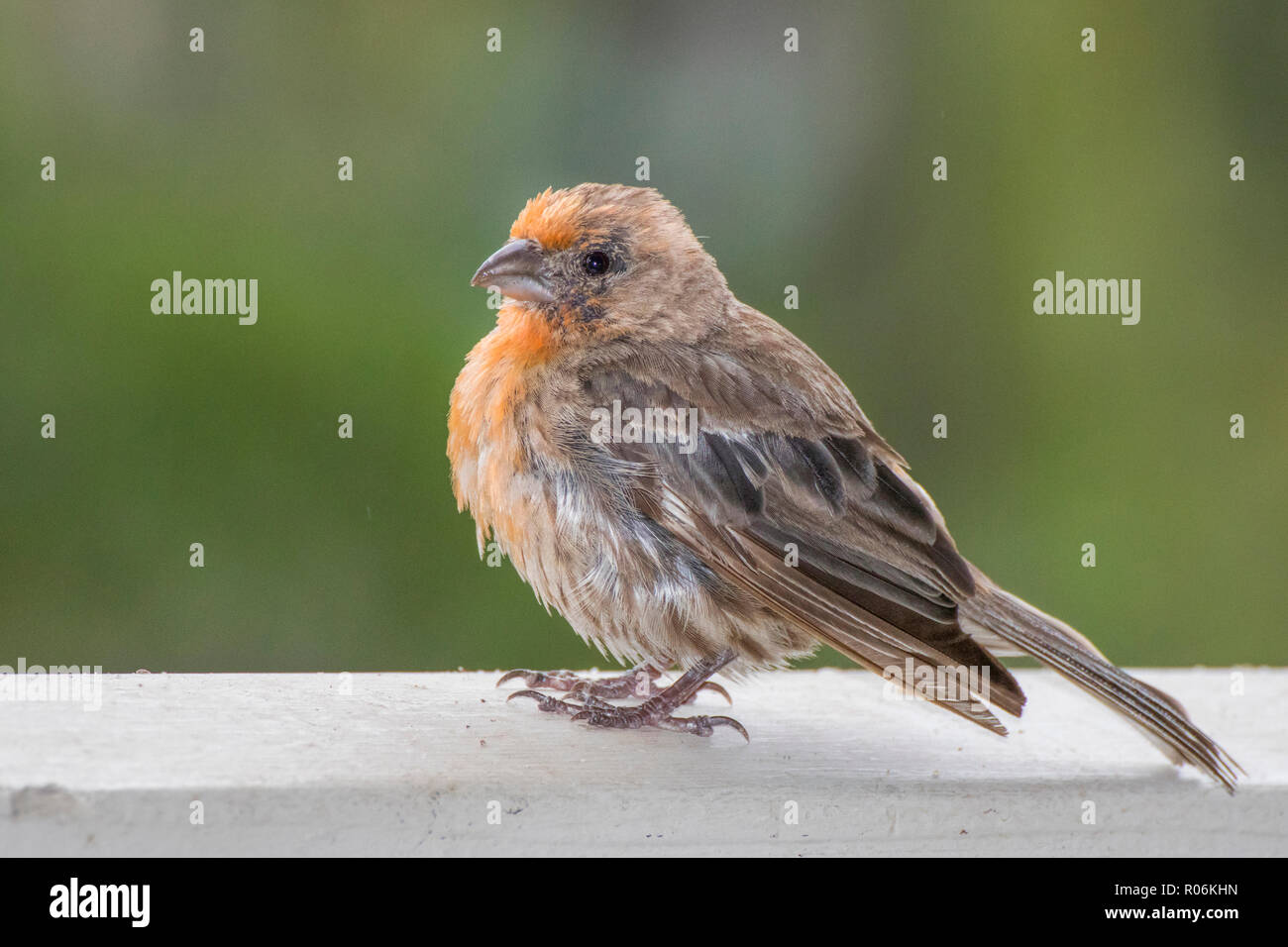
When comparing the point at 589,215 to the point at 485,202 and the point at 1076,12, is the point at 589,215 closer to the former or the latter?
the point at 485,202

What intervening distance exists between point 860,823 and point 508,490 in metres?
1.35

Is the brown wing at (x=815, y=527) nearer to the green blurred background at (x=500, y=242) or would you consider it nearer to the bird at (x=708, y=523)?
the bird at (x=708, y=523)

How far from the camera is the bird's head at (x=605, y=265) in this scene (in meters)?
4.52

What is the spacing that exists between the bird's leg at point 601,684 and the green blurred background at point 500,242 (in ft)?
3.30

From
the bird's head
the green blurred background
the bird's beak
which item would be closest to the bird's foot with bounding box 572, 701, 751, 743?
the bird's head

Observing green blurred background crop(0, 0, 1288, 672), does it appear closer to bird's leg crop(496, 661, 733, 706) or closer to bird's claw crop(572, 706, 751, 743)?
bird's leg crop(496, 661, 733, 706)

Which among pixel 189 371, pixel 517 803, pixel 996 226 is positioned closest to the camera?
pixel 517 803

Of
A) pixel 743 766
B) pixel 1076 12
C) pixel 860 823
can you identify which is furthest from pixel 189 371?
pixel 1076 12

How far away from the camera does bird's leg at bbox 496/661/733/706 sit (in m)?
4.45

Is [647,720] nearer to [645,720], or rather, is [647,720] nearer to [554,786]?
[645,720]

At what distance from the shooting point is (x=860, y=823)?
126 inches

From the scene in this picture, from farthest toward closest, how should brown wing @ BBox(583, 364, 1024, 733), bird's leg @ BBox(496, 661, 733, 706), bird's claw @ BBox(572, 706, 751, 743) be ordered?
1. bird's leg @ BBox(496, 661, 733, 706)
2. bird's claw @ BBox(572, 706, 751, 743)
3. brown wing @ BBox(583, 364, 1024, 733)

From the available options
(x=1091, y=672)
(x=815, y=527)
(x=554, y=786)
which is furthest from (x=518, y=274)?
(x=1091, y=672)

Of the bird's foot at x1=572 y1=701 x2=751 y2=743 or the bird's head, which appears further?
the bird's head
